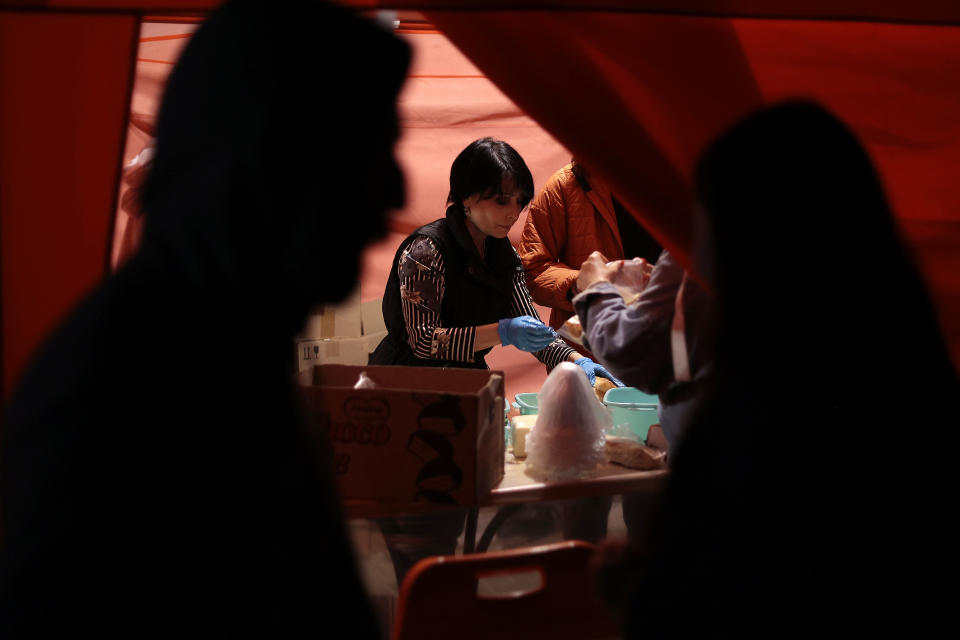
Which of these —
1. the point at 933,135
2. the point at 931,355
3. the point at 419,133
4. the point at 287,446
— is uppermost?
the point at 419,133

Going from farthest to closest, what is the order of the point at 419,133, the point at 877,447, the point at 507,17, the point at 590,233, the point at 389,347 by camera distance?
the point at 419,133
the point at 590,233
the point at 389,347
the point at 507,17
the point at 877,447

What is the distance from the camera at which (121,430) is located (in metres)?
0.84

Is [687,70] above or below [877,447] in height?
above

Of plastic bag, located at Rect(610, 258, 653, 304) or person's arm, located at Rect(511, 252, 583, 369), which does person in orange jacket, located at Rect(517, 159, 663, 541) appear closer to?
person's arm, located at Rect(511, 252, 583, 369)

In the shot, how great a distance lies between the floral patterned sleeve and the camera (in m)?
2.48

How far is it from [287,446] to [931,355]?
78 cm

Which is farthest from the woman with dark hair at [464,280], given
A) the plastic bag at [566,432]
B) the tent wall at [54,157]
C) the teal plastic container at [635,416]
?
the tent wall at [54,157]

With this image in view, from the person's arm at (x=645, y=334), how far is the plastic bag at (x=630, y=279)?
0.54ft

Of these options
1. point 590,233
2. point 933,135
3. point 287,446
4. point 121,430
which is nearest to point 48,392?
point 121,430

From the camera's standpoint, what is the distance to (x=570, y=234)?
3508mm

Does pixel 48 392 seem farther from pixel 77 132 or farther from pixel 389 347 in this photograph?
pixel 389 347

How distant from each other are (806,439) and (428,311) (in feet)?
5.35

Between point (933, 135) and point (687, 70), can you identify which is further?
point (933, 135)

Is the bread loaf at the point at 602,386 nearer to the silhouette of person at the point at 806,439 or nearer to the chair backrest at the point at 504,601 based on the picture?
the chair backrest at the point at 504,601
